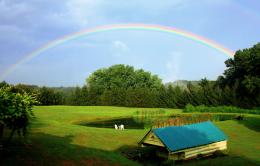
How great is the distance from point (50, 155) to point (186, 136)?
1199 centimetres

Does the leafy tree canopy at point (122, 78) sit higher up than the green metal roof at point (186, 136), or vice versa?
the leafy tree canopy at point (122, 78)

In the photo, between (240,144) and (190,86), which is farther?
(190,86)

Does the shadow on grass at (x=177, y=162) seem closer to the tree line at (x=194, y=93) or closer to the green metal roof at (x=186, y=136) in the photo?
the green metal roof at (x=186, y=136)

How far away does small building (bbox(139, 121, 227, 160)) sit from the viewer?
28.3m

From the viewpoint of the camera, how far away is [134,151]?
32.1m

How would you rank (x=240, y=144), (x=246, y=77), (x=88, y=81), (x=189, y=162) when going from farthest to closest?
(x=88, y=81) → (x=246, y=77) → (x=240, y=144) → (x=189, y=162)

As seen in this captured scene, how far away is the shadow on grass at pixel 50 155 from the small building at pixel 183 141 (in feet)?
12.6

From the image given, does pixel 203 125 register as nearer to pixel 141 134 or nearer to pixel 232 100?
pixel 141 134

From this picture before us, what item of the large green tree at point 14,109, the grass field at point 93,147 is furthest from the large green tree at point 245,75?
the large green tree at point 14,109

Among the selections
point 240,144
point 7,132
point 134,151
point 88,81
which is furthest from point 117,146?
point 88,81

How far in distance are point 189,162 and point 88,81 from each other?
385 feet

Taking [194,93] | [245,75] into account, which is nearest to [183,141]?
[245,75]

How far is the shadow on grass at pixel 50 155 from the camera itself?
22.0m

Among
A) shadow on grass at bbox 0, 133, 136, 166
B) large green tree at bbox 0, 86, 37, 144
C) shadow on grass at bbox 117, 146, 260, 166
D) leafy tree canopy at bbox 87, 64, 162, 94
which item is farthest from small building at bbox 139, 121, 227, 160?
leafy tree canopy at bbox 87, 64, 162, 94
